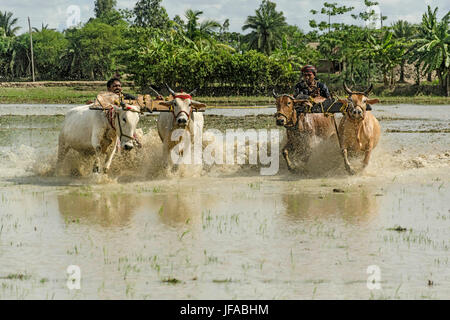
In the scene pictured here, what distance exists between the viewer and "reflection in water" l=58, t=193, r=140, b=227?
8281 mm

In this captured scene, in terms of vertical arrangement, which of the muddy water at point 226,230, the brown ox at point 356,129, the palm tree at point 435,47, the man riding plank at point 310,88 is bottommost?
the muddy water at point 226,230

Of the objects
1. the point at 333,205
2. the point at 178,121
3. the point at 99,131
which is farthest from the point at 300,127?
the point at 99,131

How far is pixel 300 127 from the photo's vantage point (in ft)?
37.6

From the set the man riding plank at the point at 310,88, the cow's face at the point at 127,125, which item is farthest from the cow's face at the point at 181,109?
the man riding plank at the point at 310,88

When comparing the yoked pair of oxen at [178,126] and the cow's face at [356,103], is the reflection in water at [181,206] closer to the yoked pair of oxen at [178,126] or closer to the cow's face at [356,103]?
the yoked pair of oxen at [178,126]

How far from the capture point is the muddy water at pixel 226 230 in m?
5.63

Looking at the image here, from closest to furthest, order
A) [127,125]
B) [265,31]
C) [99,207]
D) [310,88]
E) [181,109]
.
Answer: [99,207] < [127,125] < [181,109] < [310,88] < [265,31]

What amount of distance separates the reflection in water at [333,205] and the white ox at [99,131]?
2451mm

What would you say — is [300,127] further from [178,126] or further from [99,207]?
[99,207]

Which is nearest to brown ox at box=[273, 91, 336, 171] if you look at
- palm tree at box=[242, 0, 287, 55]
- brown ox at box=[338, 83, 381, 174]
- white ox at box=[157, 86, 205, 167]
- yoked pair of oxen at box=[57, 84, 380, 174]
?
yoked pair of oxen at box=[57, 84, 380, 174]

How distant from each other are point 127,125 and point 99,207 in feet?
5.36

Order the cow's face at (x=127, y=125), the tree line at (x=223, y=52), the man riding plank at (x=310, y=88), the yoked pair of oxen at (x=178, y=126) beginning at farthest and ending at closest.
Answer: the tree line at (x=223, y=52), the man riding plank at (x=310, y=88), the yoked pair of oxen at (x=178, y=126), the cow's face at (x=127, y=125)

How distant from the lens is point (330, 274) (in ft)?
19.3
